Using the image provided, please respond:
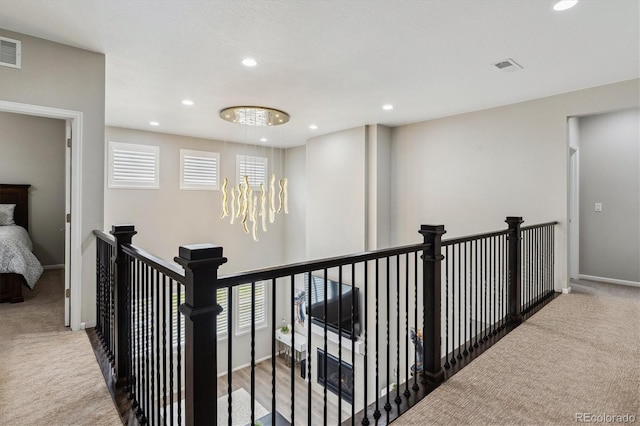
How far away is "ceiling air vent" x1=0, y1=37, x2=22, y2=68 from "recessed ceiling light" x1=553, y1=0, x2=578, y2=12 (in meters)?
4.05

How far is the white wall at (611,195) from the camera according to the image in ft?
15.4

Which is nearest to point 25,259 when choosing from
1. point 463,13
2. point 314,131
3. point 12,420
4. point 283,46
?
point 12,420

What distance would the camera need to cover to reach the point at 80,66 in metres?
2.95

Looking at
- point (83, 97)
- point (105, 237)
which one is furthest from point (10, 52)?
point (105, 237)

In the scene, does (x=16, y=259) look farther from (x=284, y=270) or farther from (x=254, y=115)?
(x=284, y=270)

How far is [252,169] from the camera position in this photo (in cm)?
768

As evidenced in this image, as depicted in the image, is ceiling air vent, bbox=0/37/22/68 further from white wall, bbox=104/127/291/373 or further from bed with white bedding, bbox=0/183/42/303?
white wall, bbox=104/127/291/373

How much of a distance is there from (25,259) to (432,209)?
5447 millimetres

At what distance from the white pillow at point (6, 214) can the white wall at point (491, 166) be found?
6.09m

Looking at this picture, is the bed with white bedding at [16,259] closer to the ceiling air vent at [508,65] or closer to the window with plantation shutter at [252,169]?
the window with plantation shutter at [252,169]

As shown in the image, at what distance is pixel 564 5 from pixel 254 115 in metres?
3.69

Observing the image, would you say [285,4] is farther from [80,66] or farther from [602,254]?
[602,254]

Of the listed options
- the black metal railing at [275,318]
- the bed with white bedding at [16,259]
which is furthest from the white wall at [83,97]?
the bed with white bedding at [16,259]

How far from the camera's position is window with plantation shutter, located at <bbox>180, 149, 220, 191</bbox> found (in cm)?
663
